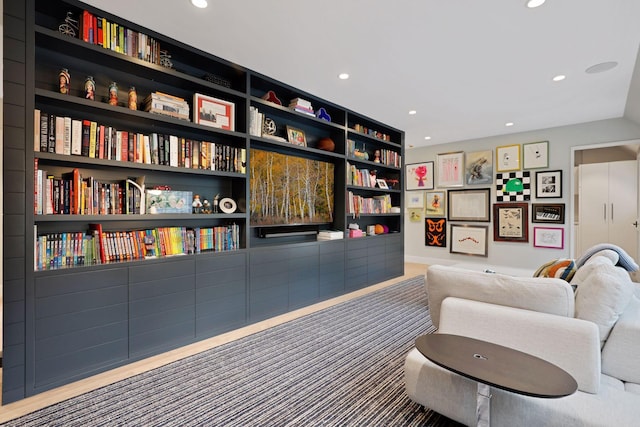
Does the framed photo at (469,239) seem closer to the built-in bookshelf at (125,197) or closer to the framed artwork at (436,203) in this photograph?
the framed artwork at (436,203)

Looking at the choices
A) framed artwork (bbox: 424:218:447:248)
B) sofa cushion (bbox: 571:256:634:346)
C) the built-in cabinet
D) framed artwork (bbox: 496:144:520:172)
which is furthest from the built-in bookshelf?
the built-in cabinet

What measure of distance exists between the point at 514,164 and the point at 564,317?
490 centimetres

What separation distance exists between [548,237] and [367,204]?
3.33 m

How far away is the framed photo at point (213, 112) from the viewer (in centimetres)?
275

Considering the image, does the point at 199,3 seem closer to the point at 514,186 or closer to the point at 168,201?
the point at 168,201

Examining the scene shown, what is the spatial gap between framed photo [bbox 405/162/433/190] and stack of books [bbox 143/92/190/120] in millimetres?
5281

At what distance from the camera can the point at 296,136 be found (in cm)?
371

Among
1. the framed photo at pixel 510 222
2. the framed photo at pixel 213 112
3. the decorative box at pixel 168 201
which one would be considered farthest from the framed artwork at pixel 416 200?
the decorative box at pixel 168 201

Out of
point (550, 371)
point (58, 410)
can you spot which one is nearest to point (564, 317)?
point (550, 371)

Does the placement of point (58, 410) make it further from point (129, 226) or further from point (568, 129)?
point (568, 129)

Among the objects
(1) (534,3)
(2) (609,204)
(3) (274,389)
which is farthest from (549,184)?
(3) (274,389)

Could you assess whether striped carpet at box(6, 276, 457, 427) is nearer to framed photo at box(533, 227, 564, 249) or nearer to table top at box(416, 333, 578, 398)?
table top at box(416, 333, 578, 398)

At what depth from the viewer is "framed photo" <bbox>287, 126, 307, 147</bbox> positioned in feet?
11.9

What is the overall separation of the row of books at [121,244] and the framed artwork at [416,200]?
4.90 metres
